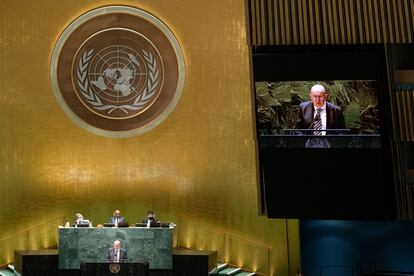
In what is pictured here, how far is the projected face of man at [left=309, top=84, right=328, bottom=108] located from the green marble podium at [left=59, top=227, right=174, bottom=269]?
3392 millimetres

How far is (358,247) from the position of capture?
455 inches

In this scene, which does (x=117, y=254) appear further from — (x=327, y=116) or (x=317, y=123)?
(x=327, y=116)

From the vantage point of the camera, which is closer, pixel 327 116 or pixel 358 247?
pixel 327 116

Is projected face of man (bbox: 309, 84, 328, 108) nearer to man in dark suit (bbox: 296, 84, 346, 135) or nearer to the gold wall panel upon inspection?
man in dark suit (bbox: 296, 84, 346, 135)

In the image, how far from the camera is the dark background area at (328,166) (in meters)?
10.2

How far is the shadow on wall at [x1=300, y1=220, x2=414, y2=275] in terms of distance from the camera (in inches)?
451

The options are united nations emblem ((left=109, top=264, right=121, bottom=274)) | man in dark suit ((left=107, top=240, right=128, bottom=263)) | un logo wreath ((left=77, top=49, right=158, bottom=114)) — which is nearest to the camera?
united nations emblem ((left=109, top=264, right=121, bottom=274))

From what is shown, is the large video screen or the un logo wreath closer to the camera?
the large video screen

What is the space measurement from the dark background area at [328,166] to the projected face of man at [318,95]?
19 centimetres

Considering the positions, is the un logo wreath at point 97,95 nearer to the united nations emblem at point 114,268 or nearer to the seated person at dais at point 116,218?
the seated person at dais at point 116,218

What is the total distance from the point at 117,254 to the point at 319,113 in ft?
14.0

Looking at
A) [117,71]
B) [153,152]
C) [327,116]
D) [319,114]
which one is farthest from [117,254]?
[327,116]

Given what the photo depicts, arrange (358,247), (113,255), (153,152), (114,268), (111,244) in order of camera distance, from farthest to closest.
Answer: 1. (153,152)
2. (358,247)
3. (111,244)
4. (113,255)
5. (114,268)

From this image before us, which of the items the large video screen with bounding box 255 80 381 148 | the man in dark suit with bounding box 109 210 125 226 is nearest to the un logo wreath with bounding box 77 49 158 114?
the man in dark suit with bounding box 109 210 125 226
